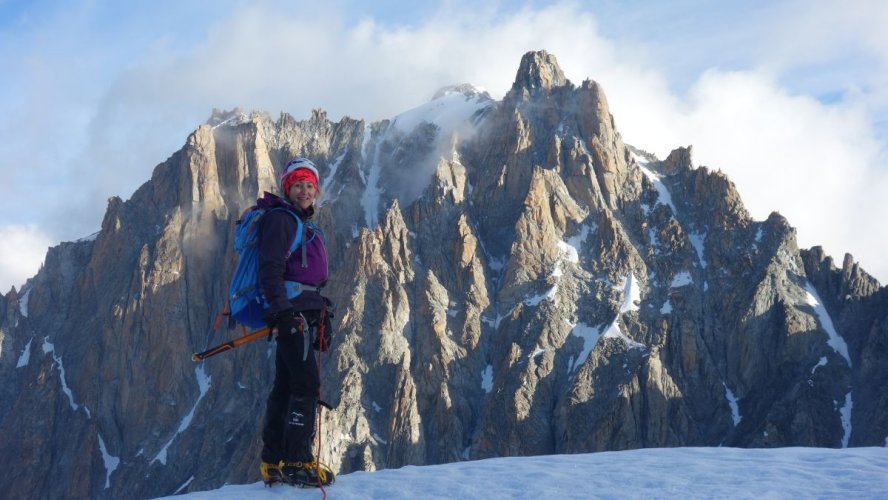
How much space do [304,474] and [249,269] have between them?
3.10m

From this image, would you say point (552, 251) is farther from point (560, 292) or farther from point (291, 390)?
point (291, 390)

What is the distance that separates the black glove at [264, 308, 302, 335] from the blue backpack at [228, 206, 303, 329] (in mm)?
394

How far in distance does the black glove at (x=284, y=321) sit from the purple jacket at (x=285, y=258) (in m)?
0.11

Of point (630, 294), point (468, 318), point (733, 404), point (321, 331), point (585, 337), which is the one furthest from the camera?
point (468, 318)

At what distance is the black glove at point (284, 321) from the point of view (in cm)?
1200

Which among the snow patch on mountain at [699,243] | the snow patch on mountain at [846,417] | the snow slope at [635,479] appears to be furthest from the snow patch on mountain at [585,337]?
the snow slope at [635,479]

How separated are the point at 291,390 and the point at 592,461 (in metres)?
5.01

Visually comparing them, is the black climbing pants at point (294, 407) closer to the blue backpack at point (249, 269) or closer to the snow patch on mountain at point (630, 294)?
the blue backpack at point (249, 269)

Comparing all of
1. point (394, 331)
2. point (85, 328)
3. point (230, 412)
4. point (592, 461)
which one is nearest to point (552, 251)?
point (394, 331)

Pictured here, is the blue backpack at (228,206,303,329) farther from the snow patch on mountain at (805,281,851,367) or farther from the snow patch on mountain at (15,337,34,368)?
the snow patch on mountain at (15,337,34,368)

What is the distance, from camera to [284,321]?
1208 centimetres

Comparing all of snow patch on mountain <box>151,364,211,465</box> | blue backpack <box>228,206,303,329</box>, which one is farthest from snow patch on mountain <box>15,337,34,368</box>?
blue backpack <box>228,206,303,329</box>

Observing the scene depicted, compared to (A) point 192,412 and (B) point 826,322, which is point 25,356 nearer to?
(A) point 192,412

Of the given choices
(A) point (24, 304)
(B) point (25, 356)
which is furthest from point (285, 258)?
(A) point (24, 304)
